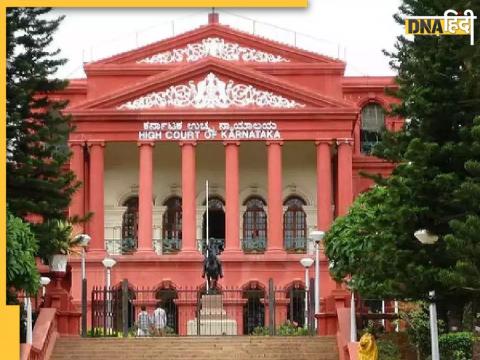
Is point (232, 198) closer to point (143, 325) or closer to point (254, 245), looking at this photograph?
point (254, 245)

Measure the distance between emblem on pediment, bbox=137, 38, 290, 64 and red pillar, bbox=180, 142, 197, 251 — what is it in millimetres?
4617

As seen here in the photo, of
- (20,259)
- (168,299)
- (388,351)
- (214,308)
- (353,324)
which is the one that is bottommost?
(388,351)

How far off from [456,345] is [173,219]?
25.0m

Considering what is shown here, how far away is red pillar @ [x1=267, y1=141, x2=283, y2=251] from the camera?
52.4m

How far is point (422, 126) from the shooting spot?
29.7m

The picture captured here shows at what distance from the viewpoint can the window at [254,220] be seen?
55.8 m

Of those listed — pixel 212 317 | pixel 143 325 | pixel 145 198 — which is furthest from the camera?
pixel 145 198

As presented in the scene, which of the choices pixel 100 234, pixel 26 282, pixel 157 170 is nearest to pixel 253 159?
pixel 157 170

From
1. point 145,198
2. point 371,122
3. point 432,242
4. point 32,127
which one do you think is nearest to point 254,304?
point 145,198

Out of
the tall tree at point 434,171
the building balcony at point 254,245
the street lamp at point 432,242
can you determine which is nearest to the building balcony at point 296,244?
the building balcony at point 254,245

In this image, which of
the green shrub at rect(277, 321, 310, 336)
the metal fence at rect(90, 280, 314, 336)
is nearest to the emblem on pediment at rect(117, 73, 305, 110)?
the metal fence at rect(90, 280, 314, 336)

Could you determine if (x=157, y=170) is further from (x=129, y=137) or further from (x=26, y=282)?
(x=26, y=282)

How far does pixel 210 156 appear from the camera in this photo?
2228 inches

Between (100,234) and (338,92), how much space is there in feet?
34.0
